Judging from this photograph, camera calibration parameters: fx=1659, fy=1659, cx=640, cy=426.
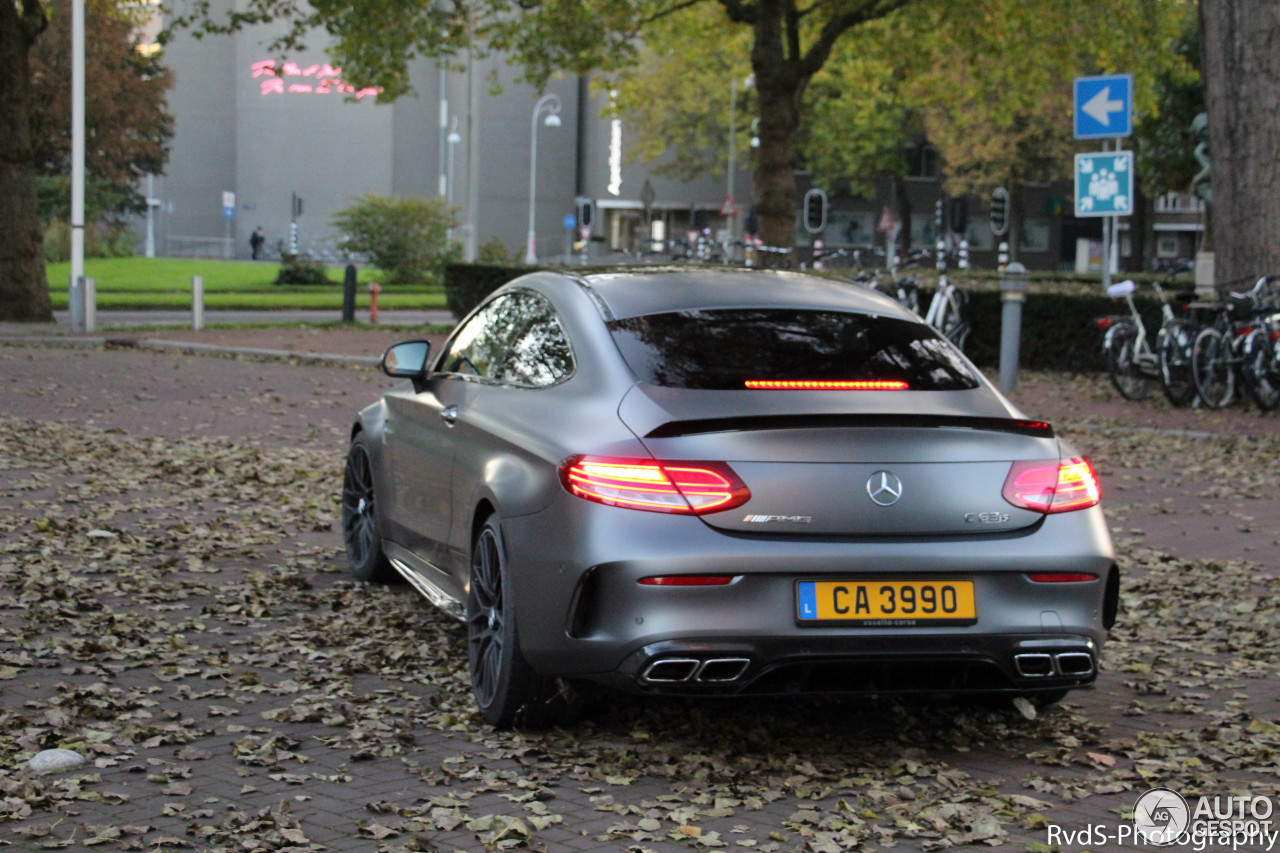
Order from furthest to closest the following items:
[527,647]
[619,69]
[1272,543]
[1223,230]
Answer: [619,69]
[1223,230]
[1272,543]
[527,647]

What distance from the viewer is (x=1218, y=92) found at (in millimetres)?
17266

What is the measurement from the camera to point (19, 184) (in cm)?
2659

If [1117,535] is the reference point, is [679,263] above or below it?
above

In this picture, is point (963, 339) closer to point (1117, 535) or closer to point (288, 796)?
point (1117, 535)

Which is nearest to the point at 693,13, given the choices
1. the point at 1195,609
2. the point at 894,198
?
the point at 1195,609

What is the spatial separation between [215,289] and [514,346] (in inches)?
1417

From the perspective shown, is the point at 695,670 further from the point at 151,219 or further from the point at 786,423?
the point at 151,219

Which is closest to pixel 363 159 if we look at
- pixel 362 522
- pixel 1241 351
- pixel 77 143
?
pixel 77 143

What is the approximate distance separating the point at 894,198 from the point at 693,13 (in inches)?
2113

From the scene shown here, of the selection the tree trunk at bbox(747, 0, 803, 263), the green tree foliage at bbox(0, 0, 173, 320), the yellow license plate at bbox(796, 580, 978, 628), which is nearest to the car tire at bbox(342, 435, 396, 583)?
the yellow license plate at bbox(796, 580, 978, 628)

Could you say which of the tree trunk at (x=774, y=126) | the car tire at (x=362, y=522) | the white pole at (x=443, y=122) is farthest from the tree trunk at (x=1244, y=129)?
the white pole at (x=443, y=122)

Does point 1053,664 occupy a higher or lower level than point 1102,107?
lower

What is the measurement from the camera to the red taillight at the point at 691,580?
4.64 m

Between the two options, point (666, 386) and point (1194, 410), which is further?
point (1194, 410)
